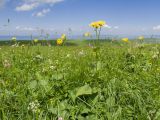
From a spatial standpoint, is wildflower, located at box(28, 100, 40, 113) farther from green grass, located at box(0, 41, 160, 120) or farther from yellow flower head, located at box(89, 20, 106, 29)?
yellow flower head, located at box(89, 20, 106, 29)

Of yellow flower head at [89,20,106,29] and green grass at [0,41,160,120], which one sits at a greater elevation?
yellow flower head at [89,20,106,29]

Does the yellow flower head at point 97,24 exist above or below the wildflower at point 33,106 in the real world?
above

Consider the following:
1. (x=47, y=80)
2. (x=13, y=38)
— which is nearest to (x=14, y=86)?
(x=47, y=80)

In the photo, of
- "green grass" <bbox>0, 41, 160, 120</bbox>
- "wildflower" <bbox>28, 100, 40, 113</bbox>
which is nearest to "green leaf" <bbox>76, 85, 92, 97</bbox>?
"green grass" <bbox>0, 41, 160, 120</bbox>

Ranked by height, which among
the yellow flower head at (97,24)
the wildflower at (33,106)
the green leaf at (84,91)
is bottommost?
the wildflower at (33,106)

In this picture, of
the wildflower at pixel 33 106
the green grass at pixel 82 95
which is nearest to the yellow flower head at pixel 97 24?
the green grass at pixel 82 95

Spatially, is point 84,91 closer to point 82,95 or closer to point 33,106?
point 82,95

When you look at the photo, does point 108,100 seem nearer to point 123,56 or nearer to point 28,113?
point 28,113

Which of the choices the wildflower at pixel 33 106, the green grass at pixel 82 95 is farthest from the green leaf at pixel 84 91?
the wildflower at pixel 33 106

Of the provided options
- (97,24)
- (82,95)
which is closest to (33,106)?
(82,95)

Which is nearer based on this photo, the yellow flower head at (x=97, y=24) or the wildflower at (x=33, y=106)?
the wildflower at (x=33, y=106)

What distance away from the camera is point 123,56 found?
762 centimetres

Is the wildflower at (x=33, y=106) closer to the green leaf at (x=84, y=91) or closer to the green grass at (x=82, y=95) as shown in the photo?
the green grass at (x=82, y=95)

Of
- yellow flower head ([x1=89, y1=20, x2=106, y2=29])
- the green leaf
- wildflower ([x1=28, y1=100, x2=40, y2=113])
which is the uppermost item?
yellow flower head ([x1=89, y1=20, x2=106, y2=29])
